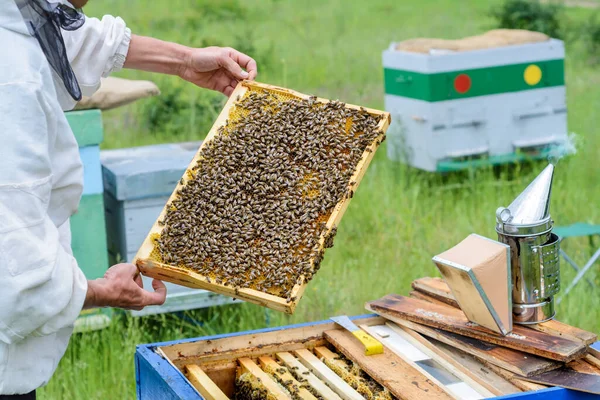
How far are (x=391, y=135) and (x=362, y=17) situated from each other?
6984mm

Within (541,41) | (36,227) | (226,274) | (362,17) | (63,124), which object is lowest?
(226,274)

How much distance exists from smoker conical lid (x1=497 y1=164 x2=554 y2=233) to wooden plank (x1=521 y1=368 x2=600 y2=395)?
1.39 feet

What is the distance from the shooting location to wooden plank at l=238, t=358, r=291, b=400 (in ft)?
7.55

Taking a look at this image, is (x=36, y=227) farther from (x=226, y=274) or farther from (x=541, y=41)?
(x=541, y=41)

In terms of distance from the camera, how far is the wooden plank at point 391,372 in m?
2.24

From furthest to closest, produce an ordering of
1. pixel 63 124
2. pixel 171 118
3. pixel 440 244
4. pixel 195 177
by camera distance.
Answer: pixel 171 118, pixel 440 244, pixel 195 177, pixel 63 124

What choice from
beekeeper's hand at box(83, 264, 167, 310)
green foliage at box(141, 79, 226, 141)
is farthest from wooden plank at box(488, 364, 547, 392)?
green foliage at box(141, 79, 226, 141)

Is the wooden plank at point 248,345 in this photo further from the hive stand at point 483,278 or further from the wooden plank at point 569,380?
the wooden plank at point 569,380

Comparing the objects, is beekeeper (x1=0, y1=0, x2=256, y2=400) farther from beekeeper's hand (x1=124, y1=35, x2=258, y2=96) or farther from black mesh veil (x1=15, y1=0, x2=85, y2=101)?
beekeeper's hand (x1=124, y1=35, x2=258, y2=96)

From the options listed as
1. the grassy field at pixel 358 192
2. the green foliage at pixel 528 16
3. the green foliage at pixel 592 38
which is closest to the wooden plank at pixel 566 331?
the grassy field at pixel 358 192

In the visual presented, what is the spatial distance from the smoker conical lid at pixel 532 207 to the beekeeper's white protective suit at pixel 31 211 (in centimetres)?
121

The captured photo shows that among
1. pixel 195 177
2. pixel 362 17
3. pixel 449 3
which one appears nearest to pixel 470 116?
pixel 195 177

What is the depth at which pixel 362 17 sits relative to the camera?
13.1 metres

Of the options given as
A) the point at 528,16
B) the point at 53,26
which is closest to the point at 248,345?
the point at 53,26
